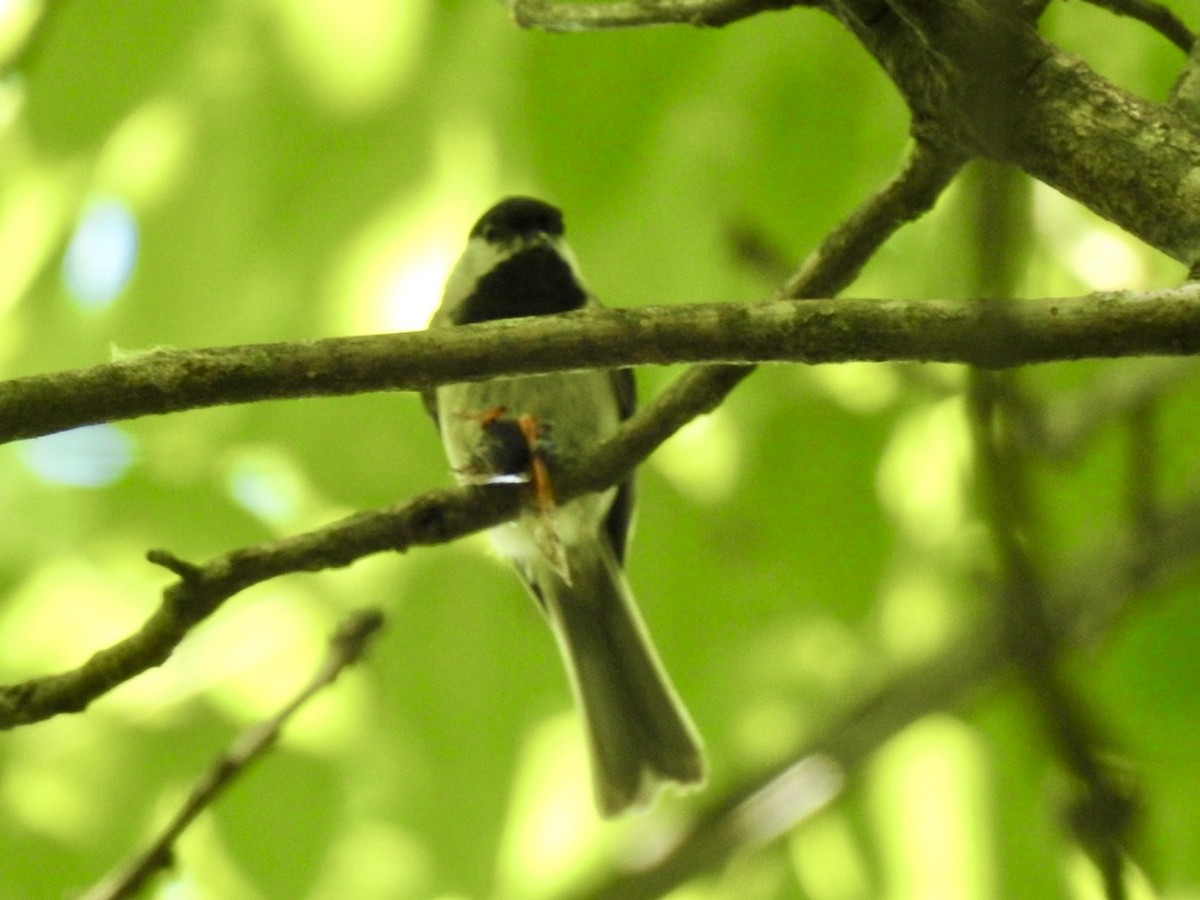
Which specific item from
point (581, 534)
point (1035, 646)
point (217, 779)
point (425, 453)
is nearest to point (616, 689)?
point (581, 534)

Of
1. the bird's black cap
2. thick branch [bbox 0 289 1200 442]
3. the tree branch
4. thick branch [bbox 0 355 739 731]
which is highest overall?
the tree branch

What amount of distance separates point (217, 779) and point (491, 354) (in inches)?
23.7

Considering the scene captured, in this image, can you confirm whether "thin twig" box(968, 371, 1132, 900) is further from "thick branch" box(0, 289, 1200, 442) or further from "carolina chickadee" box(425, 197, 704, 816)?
"carolina chickadee" box(425, 197, 704, 816)

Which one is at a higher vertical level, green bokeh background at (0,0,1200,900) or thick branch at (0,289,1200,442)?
thick branch at (0,289,1200,442)

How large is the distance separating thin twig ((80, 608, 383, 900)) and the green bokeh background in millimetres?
841

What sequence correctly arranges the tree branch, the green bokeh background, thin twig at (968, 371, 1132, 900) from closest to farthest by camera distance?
1. thin twig at (968, 371, 1132, 900)
2. the tree branch
3. the green bokeh background

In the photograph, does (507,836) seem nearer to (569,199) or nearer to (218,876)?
(218,876)

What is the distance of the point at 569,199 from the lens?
7.81 ft

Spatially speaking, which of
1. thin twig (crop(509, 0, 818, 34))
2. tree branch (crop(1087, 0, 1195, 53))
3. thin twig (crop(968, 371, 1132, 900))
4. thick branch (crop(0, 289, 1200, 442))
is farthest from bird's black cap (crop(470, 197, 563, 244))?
thin twig (crop(968, 371, 1132, 900))

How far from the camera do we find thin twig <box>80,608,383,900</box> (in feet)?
4.00

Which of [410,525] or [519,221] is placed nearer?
[410,525]

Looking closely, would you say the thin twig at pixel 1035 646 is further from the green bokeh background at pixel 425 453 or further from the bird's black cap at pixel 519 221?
the green bokeh background at pixel 425 453

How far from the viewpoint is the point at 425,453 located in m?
2.36

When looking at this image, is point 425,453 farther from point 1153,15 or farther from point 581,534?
point 1153,15
